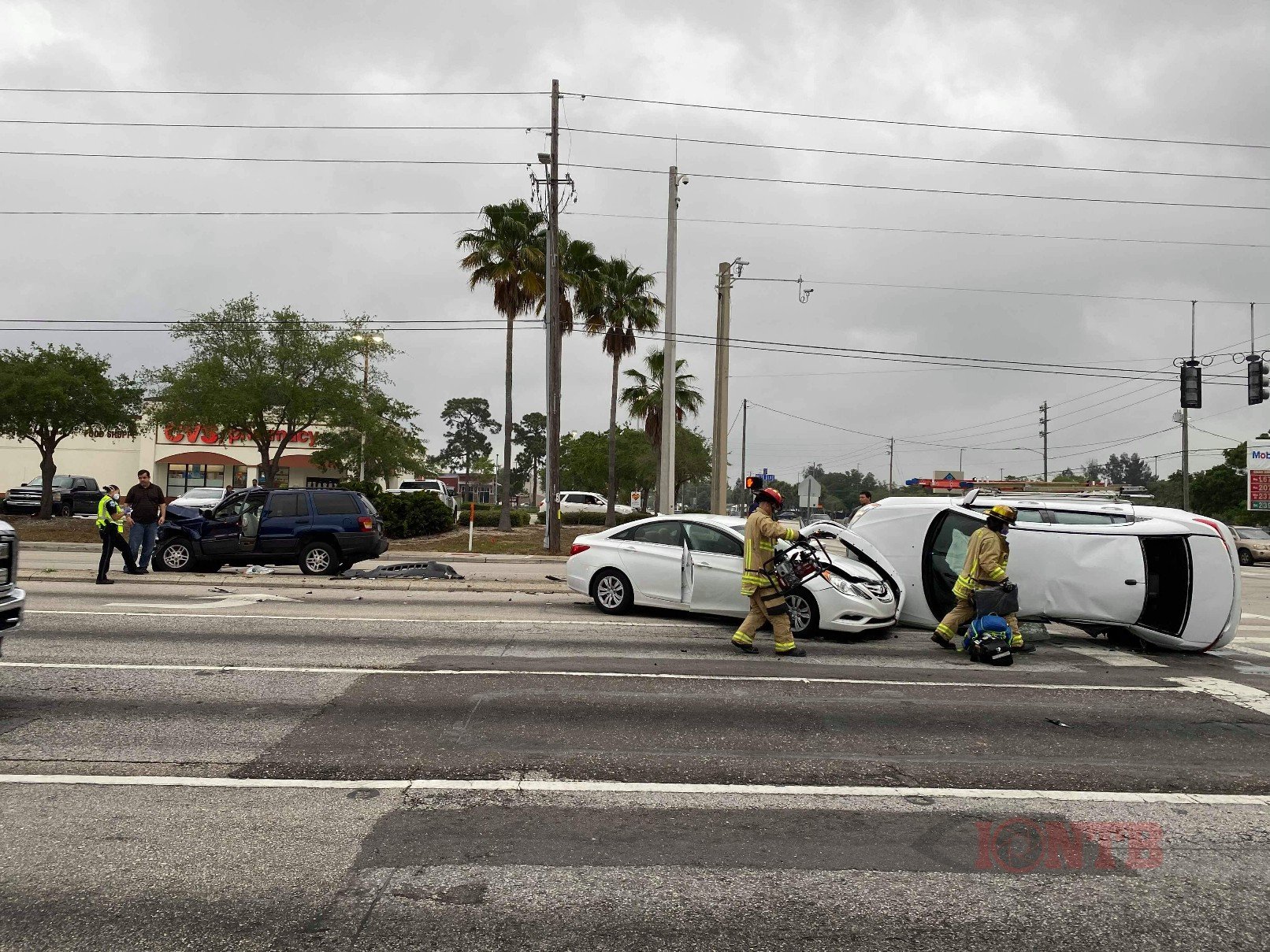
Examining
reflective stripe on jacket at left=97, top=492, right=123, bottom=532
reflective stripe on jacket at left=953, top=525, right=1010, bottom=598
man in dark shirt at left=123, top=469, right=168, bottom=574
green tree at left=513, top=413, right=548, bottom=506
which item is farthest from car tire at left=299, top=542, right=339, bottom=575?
green tree at left=513, top=413, right=548, bottom=506

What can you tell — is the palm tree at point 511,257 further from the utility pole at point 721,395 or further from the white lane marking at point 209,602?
the white lane marking at point 209,602

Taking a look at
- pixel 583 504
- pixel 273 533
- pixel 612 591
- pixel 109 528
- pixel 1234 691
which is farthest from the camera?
pixel 583 504

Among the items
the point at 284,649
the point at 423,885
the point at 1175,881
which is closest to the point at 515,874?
the point at 423,885

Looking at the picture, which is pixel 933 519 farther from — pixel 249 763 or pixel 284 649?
pixel 249 763

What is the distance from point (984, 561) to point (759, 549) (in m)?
2.29

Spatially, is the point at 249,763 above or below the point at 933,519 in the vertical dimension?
below

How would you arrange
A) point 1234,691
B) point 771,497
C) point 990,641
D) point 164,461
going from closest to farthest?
1. point 1234,691
2. point 771,497
3. point 990,641
4. point 164,461

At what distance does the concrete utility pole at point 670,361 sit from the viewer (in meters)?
24.3

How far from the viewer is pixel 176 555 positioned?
1688 cm

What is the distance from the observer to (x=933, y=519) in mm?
11062

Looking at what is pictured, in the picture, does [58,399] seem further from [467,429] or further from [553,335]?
[467,429]

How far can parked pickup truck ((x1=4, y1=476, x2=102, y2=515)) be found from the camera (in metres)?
35.5

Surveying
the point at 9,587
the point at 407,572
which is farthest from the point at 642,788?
the point at 407,572

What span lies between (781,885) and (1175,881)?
166cm
